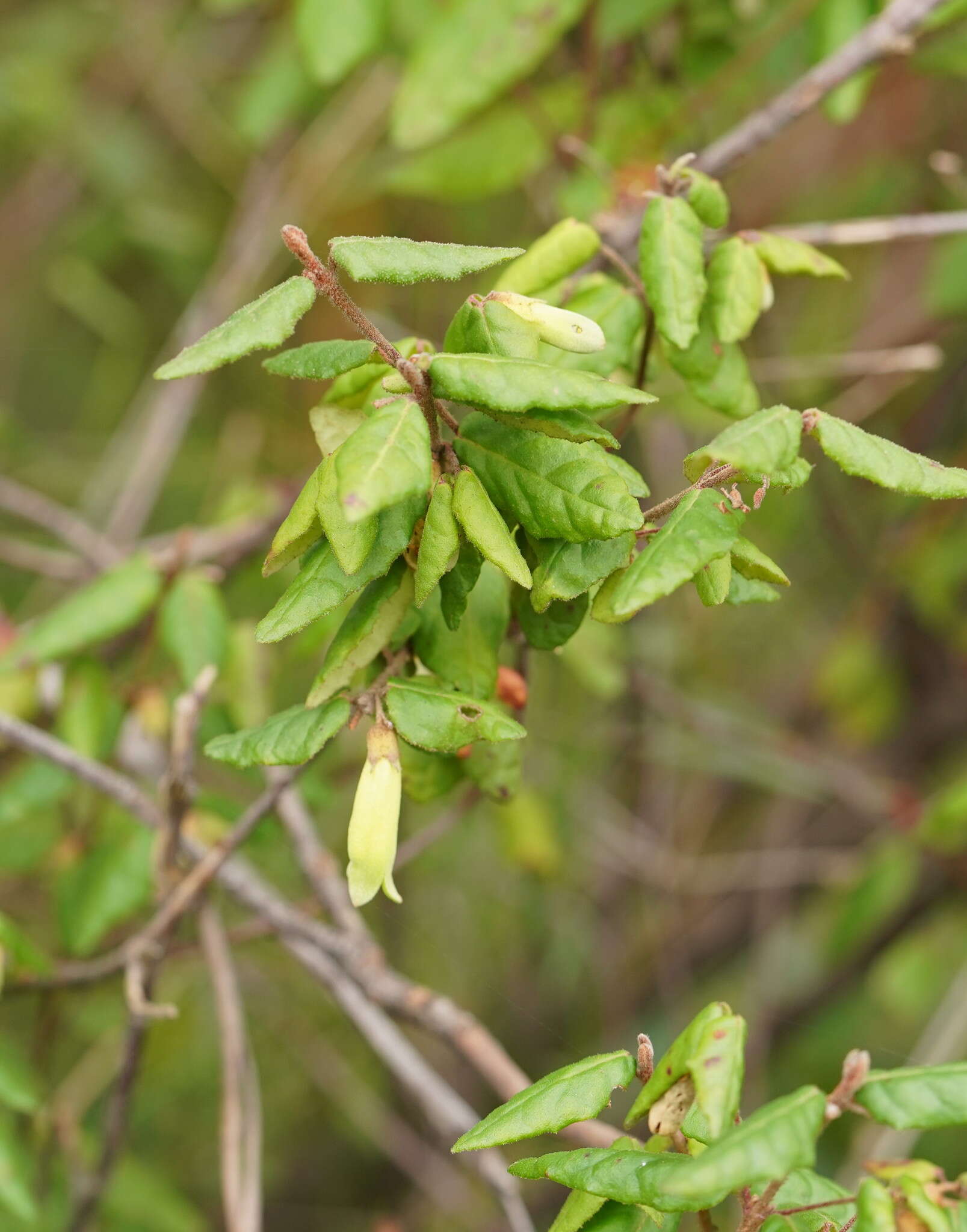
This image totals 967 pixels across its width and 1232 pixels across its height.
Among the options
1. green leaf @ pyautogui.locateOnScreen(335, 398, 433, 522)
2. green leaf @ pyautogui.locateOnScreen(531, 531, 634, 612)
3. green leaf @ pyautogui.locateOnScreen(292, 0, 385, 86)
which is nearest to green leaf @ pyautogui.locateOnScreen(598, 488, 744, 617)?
green leaf @ pyautogui.locateOnScreen(531, 531, 634, 612)

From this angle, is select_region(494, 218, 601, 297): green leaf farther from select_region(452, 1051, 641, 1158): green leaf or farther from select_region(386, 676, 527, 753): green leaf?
select_region(452, 1051, 641, 1158): green leaf

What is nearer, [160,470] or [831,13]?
[831,13]

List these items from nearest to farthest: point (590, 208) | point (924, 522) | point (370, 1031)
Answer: point (370, 1031) → point (590, 208) → point (924, 522)

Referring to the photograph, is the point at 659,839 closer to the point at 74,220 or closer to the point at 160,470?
the point at 160,470

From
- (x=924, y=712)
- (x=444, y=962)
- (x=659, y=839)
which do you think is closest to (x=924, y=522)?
(x=924, y=712)

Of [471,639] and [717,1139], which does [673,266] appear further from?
[717,1139]

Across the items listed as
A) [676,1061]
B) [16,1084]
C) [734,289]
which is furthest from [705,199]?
[16,1084]

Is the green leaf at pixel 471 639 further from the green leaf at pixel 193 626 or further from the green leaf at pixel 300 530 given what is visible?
the green leaf at pixel 193 626
